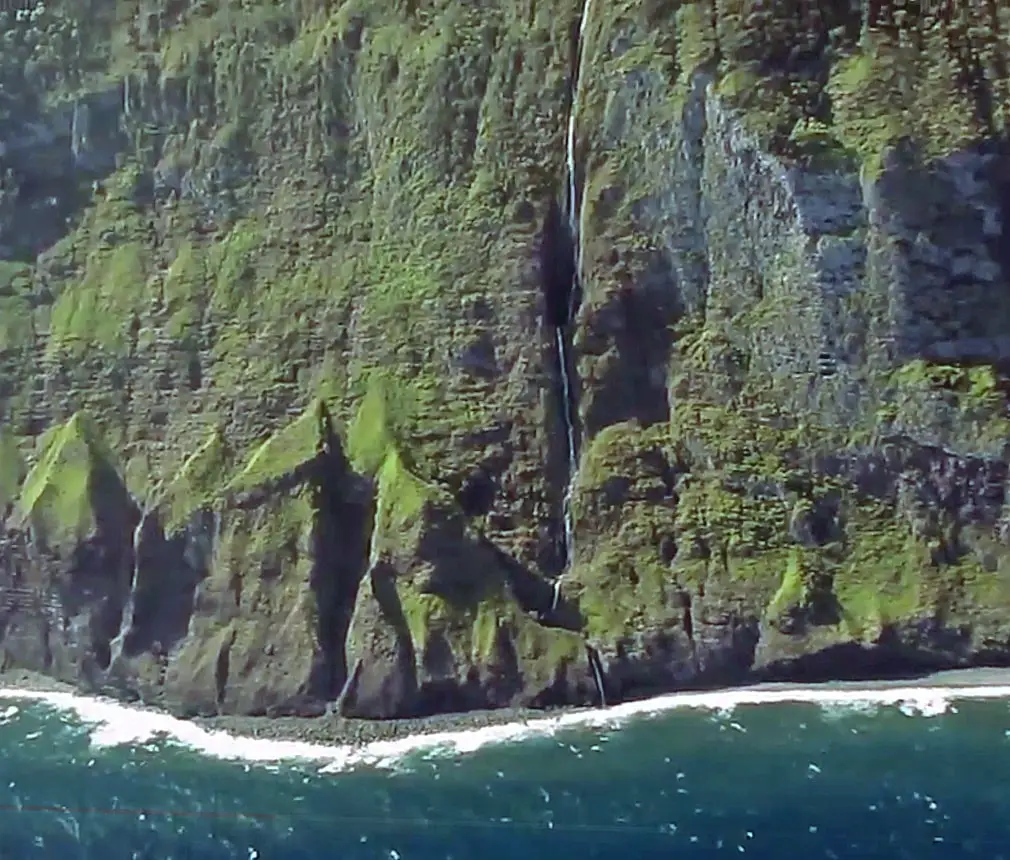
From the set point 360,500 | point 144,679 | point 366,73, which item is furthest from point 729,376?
point 144,679

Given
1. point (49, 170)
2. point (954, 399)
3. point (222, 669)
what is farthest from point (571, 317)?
point (49, 170)

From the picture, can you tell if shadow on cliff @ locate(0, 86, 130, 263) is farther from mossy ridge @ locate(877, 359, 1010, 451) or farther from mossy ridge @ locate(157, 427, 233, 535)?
mossy ridge @ locate(877, 359, 1010, 451)

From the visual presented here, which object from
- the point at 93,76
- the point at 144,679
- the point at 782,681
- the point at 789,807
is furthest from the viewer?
the point at 93,76

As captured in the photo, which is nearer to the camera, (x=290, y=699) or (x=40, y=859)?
(x=40, y=859)

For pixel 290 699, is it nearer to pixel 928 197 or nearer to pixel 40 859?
pixel 40 859

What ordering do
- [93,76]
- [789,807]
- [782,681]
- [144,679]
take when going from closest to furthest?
[789,807] < [782,681] < [144,679] < [93,76]

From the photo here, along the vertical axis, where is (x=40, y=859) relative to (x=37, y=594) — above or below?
below

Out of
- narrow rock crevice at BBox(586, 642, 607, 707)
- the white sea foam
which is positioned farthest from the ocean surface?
narrow rock crevice at BBox(586, 642, 607, 707)
